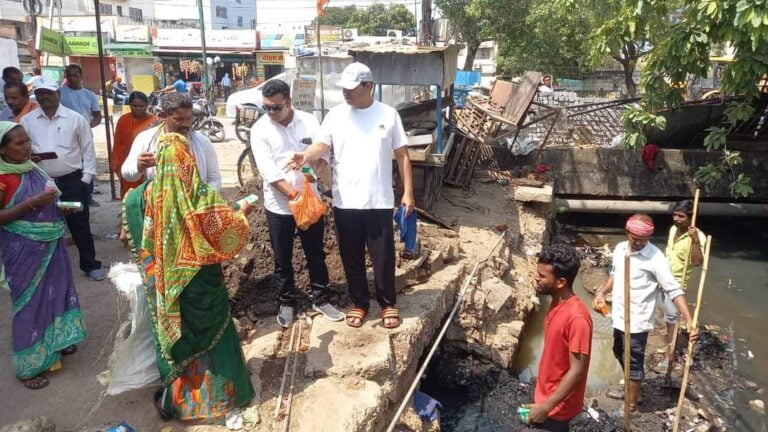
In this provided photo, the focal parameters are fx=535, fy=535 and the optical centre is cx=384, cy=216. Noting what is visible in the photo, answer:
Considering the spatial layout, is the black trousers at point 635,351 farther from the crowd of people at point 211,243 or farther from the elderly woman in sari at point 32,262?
the elderly woman in sari at point 32,262

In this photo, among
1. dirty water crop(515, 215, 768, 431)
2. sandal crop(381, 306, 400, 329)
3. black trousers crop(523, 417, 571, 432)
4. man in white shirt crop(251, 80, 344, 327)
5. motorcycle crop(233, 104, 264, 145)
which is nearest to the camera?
black trousers crop(523, 417, 571, 432)

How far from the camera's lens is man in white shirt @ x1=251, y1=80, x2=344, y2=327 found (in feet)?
12.0

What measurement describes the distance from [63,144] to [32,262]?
5.10ft

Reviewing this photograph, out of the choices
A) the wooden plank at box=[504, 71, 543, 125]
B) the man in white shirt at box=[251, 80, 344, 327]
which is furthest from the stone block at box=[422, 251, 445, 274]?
the wooden plank at box=[504, 71, 543, 125]

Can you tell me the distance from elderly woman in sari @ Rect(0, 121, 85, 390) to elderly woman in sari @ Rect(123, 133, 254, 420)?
814 mm

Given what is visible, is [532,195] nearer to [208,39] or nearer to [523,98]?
[523,98]

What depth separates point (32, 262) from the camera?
326 centimetres

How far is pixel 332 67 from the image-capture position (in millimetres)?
14102

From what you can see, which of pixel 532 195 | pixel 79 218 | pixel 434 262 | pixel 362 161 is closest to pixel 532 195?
pixel 532 195

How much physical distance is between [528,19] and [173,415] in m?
17.4

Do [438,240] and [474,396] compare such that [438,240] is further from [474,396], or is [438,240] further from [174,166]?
[174,166]

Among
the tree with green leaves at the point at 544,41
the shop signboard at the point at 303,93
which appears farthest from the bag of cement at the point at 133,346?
the tree with green leaves at the point at 544,41

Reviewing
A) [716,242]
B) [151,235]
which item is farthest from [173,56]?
[151,235]

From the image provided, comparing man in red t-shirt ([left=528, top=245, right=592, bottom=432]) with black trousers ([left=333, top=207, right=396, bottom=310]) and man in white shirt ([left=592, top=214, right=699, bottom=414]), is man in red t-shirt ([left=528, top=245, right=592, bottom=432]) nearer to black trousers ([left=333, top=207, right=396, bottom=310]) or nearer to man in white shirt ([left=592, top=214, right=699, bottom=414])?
Result: man in white shirt ([left=592, top=214, right=699, bottom=414])
